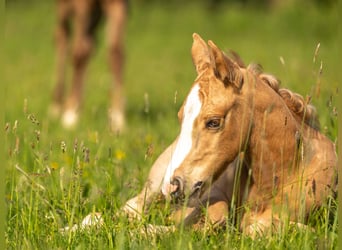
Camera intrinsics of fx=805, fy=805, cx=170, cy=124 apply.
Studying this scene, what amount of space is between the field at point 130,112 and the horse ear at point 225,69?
234 mm

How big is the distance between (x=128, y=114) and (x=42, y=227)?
19.3 ft

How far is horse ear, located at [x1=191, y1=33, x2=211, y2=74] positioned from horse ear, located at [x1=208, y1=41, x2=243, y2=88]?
0.11 m

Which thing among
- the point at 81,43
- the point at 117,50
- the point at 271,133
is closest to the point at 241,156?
the point at 271,133

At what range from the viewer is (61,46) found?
10.5 meters

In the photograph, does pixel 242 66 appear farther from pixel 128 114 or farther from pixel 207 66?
pixel 128 114

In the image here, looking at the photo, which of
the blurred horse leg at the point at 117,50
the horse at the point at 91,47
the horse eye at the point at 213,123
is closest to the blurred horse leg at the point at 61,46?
the horse at the point at 91,47

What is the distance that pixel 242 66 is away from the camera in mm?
4207

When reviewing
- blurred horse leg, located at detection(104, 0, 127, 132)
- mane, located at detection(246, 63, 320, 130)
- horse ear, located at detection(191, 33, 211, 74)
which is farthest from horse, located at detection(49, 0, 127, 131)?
horse ear, located at detection(191, 33, 211, 74)

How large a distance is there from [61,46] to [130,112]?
4.50 feet

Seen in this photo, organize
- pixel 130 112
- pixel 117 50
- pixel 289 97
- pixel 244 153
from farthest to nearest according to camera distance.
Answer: pixel 130 112 → pixel 117 50 → pixel 289 97 → pixel 244 153

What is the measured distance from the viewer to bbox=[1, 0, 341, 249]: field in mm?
3771

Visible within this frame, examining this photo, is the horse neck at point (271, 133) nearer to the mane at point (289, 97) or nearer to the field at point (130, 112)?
the mane at point (289, 97)

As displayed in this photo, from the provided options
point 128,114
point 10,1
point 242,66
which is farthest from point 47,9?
point 242,66

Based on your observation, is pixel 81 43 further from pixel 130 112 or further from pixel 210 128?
pixel 210 128
